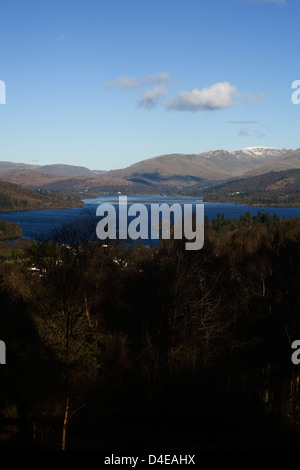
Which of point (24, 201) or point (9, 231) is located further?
point (24, 201)

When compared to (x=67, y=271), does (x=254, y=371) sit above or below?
below

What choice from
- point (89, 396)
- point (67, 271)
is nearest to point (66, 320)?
point (89, 396)

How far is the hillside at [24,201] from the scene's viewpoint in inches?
5517

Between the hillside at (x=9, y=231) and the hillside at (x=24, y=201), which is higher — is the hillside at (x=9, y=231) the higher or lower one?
the lower one

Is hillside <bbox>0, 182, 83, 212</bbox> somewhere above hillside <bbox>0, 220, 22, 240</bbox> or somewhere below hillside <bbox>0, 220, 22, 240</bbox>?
above

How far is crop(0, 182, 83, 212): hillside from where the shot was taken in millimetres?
140125

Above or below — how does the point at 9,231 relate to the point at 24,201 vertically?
below

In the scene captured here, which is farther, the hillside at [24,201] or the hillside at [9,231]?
the hillside at [24,201]

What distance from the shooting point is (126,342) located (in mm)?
12469

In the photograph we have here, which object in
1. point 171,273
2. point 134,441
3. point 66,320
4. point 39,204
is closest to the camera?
point 134,441

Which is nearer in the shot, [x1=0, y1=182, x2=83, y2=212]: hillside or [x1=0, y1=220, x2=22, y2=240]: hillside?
[x1=0, y1=220, x2=22, y2=240]: hillside

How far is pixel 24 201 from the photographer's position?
147 meters
